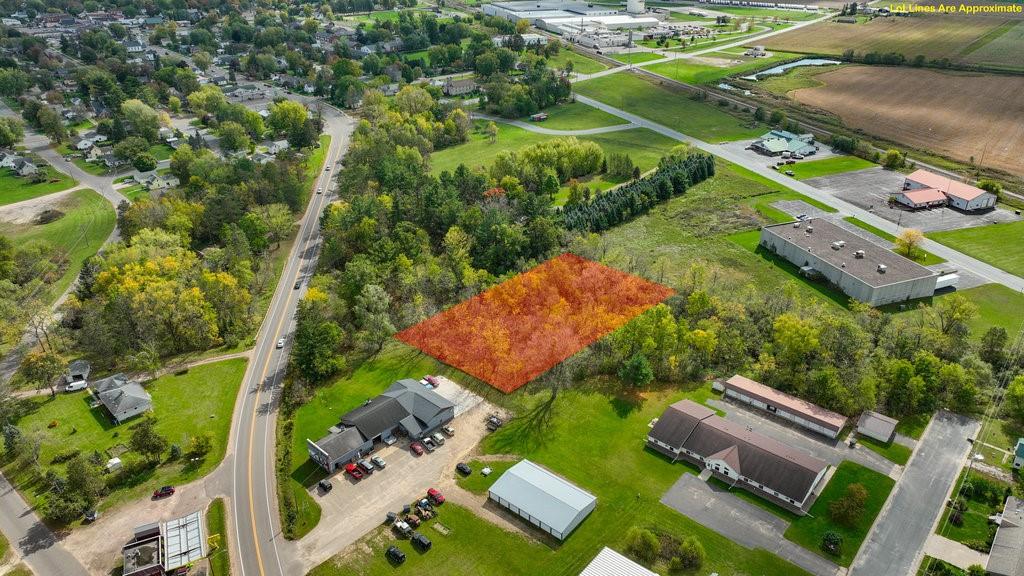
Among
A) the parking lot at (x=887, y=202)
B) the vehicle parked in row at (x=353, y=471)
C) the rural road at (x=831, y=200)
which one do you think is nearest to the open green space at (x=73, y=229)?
the vehicle parked in row at (x=353, y=471)

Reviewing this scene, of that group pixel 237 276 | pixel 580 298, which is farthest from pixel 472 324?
pixel 237 276

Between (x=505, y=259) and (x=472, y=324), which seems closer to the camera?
(x=472, y=324)

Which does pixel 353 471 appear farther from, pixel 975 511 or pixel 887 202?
pixel 887 202

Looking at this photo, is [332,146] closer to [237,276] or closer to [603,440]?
[237,276]

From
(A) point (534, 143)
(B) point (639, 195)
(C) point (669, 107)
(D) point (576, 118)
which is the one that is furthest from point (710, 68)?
(B) point (639, 195)

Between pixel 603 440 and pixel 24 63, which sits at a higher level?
pixel 24 63

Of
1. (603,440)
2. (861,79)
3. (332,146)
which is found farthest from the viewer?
(861,79)

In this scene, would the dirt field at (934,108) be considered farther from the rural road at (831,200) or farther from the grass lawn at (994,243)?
the rural road at (831,200)
